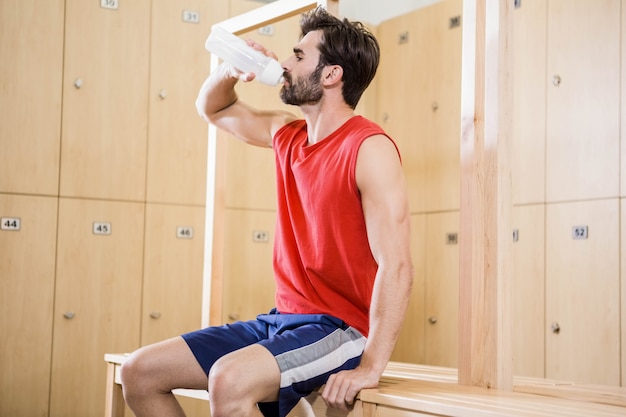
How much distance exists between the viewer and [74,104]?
4215mm

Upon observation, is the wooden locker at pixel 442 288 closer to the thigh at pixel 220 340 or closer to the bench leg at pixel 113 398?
the bench leg at pixel 113 398

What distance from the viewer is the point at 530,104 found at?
3.97m

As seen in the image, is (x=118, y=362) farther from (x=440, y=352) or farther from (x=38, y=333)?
(x=440, y=352)

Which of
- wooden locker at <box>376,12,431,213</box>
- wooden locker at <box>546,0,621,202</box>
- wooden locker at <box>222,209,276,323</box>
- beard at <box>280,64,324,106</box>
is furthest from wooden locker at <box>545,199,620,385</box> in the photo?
beard at <box>280,64,324,106</box>

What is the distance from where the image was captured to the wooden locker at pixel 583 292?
3.55 meters

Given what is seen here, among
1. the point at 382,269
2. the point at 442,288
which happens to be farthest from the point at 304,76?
the point at 442,288

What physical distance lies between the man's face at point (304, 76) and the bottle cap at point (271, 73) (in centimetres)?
5

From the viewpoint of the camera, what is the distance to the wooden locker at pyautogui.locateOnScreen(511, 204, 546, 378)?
3865mm

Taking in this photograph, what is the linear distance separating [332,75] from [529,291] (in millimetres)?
2134

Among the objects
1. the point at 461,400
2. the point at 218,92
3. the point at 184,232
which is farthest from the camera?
the point at 184,232

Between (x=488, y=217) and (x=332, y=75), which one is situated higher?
(x=332, y=75)

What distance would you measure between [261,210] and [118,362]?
200 centimetres

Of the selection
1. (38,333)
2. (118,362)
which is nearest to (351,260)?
(118,362)

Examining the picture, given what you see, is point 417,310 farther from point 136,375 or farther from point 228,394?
point 228,394
